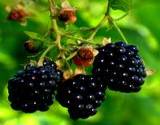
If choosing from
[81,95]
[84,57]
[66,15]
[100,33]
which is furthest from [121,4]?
[100,33]

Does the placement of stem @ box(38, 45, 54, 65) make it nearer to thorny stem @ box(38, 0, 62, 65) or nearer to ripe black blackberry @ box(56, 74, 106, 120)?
thorny stem @ box(38, 0, 62, 65)

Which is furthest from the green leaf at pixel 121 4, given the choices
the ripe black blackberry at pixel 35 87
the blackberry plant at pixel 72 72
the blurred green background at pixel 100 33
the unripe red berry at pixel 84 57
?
the blurred green background at pixel 100 33

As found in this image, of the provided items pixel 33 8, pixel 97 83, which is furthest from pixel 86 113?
pixel 33 8

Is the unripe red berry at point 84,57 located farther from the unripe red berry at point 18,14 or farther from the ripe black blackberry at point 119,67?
the unripe red berry at point 18,14

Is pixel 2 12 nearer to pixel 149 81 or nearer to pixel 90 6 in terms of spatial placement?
pixel 90 6

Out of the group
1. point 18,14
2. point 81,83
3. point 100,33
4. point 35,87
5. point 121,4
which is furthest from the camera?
point 100,33

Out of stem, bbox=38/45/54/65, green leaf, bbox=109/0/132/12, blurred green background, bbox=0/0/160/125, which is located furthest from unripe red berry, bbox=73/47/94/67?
blurred green background, bbox=0/0/160/125

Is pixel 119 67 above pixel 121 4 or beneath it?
beneath

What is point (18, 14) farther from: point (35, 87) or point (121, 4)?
point (35, 87)
